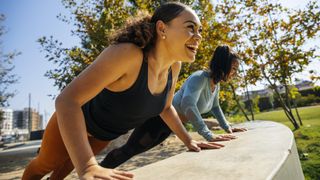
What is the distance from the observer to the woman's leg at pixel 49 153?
178cm

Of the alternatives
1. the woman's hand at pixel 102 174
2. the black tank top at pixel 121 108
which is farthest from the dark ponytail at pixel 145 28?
the woman's hand at pixel 102 174

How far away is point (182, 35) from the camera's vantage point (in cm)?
183

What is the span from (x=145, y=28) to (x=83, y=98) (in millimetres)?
776

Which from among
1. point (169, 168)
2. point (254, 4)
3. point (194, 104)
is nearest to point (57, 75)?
point (254, 4)

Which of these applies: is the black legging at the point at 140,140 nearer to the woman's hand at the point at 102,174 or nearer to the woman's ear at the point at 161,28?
the woman's ear at the point at 161,28

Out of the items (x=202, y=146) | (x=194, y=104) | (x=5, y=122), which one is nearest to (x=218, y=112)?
(x=194, y=104)

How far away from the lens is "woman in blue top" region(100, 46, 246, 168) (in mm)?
2446

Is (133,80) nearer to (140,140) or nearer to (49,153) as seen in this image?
(49,153)

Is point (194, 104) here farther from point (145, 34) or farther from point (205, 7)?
point (205, 7)

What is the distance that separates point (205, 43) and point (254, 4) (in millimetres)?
2091

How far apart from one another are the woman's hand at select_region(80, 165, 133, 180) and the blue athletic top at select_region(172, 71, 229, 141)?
4.51ft

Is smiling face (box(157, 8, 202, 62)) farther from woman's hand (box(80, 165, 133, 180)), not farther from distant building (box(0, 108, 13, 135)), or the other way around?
distant building (box(0, 108, 13, 135))

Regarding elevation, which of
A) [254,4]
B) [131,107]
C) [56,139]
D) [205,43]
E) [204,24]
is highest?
[254,4]

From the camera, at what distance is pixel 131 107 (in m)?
1.82
